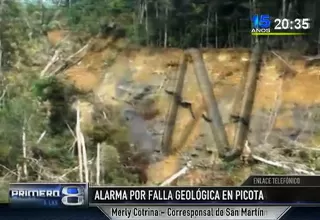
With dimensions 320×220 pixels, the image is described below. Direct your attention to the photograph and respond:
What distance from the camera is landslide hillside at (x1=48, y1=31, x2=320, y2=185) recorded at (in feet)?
8.87

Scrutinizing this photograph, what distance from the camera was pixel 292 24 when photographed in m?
2.66

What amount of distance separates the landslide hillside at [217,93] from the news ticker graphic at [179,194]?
0.17ft

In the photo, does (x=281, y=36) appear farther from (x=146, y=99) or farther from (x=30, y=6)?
(x=30, y=6)

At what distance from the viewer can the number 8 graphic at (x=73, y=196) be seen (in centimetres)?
269

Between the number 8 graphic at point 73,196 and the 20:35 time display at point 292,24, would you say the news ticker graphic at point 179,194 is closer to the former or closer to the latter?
the number 8 graphic at point 73,196

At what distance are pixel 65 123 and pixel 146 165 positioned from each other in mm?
420

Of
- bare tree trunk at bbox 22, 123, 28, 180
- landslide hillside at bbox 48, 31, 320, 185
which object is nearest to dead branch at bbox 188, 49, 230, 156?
landslide hillside at bbox 48, 31, 320, 185

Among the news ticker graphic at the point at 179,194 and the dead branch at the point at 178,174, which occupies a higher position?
the dead branch at the point at 178,174

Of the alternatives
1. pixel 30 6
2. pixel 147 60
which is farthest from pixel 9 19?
pixel 147 60

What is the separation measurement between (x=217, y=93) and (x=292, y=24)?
0.46 m

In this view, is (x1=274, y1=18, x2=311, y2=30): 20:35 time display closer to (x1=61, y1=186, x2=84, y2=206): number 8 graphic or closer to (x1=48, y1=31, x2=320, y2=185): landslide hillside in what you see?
(x1=48, y1=31, x2=320, y2=185): landslide hillside

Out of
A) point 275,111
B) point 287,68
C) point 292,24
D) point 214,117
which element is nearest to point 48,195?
point 214,117

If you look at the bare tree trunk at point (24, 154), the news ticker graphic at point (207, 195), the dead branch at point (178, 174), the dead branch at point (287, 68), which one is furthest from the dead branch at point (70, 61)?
the dead branch at point (287, 68)

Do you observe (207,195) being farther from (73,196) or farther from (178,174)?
(73,196)
